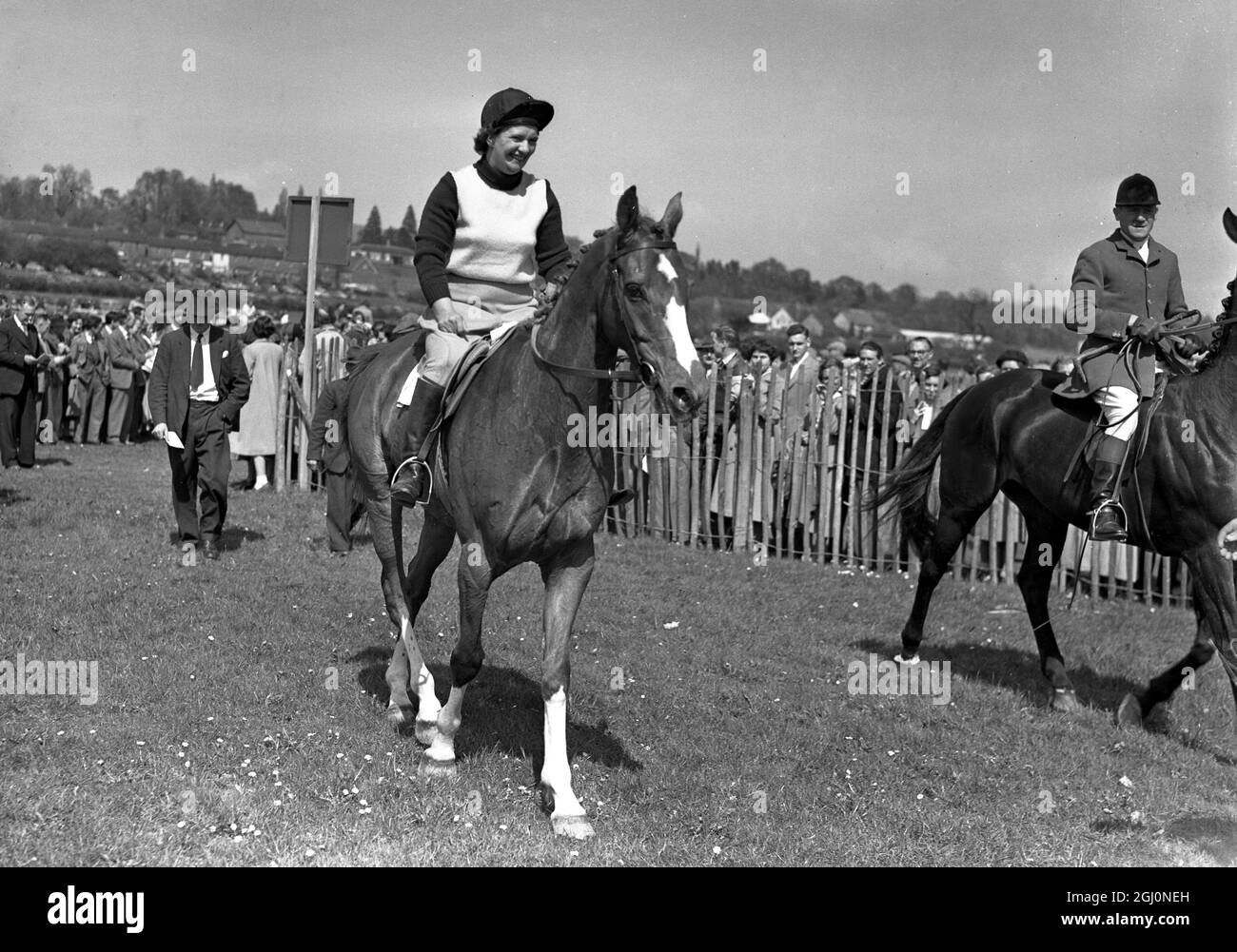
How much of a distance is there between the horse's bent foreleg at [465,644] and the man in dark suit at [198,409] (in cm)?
663

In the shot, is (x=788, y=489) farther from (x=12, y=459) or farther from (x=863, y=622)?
(x=12, y=459)

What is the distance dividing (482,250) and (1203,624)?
562 cm

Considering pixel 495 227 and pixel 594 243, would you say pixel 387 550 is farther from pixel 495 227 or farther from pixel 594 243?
pixel 594 243

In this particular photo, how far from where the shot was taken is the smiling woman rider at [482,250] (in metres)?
6.46

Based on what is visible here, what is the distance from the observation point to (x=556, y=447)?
231 inches

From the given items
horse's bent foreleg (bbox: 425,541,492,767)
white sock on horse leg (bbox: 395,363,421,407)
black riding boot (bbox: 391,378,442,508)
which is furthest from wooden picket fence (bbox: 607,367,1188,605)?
horse's bent foreleg (bbox: 425,541,492,767)

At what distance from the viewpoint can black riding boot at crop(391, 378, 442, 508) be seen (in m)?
6.67

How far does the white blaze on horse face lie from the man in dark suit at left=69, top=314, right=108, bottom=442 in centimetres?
2161

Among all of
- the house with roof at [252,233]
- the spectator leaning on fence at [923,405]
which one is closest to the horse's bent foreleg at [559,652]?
the spectator leaning on fence at [923,405]

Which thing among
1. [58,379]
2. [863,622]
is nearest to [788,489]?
[863,622]

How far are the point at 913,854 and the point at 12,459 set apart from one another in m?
17.3

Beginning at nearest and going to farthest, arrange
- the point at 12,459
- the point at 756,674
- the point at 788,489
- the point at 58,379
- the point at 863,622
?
the point at 756,674, the point at 863,622, the point at 788,489, the point at 12,459, the point at 58,379

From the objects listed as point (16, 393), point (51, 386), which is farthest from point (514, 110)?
point (51, 386)

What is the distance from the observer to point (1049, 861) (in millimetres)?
5766
